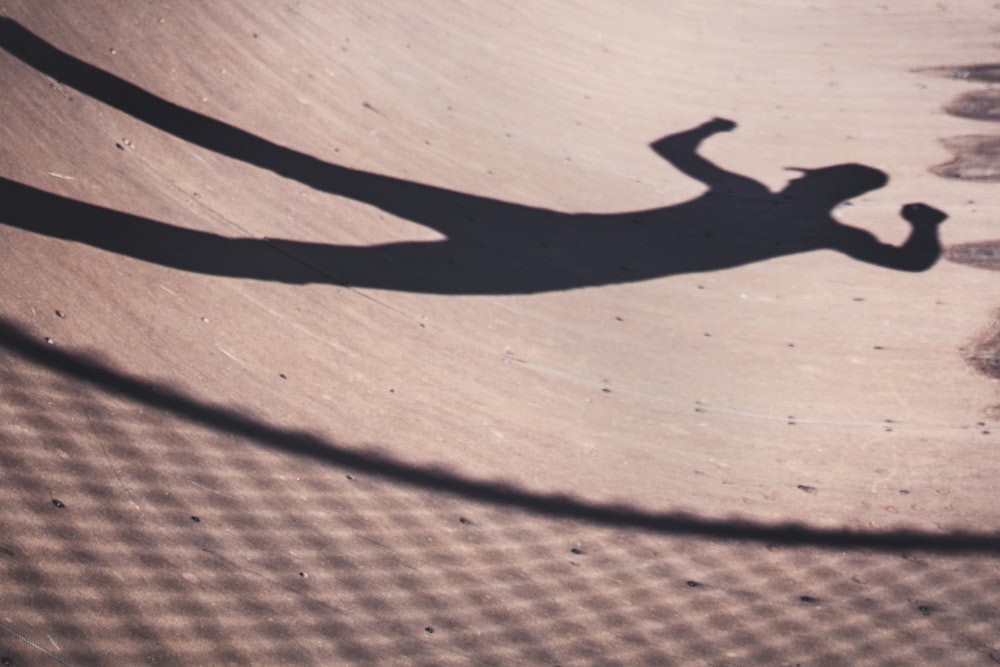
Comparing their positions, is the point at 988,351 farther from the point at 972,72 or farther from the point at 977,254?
the point at 972,72

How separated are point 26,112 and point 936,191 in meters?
6.28

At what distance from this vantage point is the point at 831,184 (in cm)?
714

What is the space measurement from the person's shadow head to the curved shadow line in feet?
11.5

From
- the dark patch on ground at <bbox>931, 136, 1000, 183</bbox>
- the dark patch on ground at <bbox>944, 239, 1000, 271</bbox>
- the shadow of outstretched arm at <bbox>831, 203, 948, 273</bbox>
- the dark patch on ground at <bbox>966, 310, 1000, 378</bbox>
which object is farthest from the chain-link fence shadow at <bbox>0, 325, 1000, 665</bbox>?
the dark patch on ground at <bbox>931, 136, 1000, 183</bbox>

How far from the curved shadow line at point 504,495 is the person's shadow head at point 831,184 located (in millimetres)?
3503

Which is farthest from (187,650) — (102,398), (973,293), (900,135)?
(900,135)

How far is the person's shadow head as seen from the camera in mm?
6922

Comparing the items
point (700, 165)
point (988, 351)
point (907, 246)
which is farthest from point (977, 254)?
point (700, 165)

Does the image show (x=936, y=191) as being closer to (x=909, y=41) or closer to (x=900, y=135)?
(x=900, y=135)

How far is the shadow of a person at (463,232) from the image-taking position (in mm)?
4699

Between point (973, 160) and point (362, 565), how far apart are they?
641 centimetres

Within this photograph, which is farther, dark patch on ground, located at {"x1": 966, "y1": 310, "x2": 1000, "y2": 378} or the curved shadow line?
dark patch on ground, located at {"x1": 966, "y1": 310, "x2": 1000, "y2": 378}

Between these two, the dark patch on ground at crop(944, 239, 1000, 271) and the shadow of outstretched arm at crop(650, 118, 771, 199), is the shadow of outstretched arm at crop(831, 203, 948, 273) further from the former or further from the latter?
the shadow of outstretched arm at crop(650, 118, 771, 199)

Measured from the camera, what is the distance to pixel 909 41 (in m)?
9.88
